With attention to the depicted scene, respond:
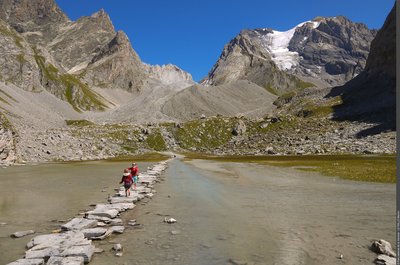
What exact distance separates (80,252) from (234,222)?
9802mm

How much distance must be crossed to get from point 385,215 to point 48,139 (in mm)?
102795

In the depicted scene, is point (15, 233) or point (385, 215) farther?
point (385, 215)

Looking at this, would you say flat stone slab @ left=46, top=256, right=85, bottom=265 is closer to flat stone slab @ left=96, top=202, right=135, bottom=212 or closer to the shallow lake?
the shallow lake

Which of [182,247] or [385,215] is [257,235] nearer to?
[182,247]

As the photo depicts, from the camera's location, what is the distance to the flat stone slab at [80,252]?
14.5 meters

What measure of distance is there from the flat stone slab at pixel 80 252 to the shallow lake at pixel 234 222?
1.27ft

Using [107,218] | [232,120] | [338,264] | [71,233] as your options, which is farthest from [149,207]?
[232,120]

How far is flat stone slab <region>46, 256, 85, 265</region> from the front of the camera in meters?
13.8

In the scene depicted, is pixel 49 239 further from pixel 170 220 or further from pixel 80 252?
pixel 170 220

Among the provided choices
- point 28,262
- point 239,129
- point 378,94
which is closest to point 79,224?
point 28,262

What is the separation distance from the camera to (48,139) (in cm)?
10781

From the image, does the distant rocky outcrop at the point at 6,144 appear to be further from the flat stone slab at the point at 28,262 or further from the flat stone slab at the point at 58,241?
the flat stone slab at the point at 28,262

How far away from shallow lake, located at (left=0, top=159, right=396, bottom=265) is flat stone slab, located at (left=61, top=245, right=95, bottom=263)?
0.39 meters

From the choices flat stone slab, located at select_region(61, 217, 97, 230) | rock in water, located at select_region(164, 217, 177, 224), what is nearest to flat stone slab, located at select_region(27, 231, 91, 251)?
flat stone slab, located at select_region(61, 217, 97, 230)
